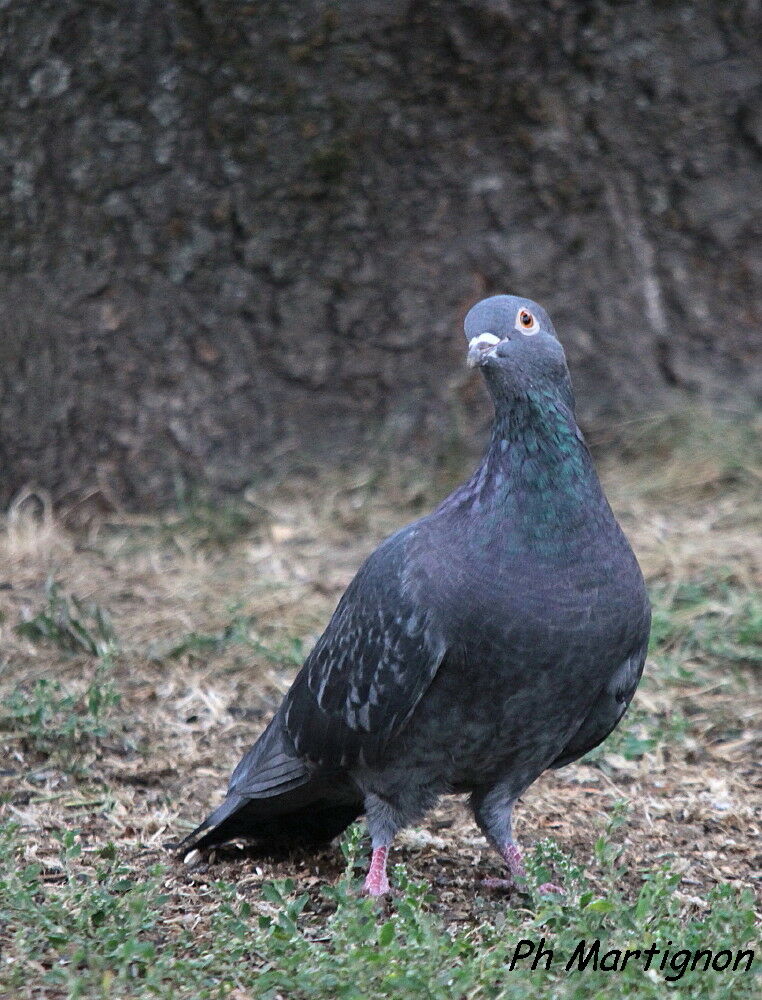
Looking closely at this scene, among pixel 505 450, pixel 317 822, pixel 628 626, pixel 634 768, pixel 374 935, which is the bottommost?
pixel 634 768

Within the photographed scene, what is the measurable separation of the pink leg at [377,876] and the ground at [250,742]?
0.06m

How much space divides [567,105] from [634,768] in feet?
10.5

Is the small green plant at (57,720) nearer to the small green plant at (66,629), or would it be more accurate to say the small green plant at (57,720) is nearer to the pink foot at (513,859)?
the small green plant at (66,629)

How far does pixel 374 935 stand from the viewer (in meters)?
2.80

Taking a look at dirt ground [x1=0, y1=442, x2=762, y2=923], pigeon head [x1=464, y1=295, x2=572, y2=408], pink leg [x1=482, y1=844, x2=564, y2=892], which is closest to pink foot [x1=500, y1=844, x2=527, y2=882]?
pink leg [x1=482, y1=844, x2=564, y2=892]

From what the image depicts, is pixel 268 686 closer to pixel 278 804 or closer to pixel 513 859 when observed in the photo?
pixel 278 804

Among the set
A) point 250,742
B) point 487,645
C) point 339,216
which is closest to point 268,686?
point 250,742

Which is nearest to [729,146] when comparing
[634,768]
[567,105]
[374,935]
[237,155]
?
[567,105]

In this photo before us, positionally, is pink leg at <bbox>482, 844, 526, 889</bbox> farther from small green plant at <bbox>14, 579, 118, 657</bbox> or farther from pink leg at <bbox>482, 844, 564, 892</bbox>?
small green plant at <bbox>14, 579, 118, 657</bbox>

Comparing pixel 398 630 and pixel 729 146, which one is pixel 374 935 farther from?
pixel 729 146

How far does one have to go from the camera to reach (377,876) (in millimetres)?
3355

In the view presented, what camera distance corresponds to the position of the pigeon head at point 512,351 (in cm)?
328

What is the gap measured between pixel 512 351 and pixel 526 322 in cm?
13

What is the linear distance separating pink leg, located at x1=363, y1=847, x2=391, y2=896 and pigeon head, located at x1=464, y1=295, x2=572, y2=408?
121 cm
